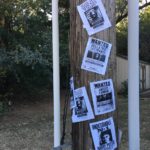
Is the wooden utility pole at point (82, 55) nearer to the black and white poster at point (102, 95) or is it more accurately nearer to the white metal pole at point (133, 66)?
the black and white poster at point (102, 95)

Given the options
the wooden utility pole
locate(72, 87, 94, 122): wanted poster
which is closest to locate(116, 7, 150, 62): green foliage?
the wooden utility pole

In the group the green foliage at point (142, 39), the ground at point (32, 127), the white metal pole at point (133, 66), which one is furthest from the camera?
the green foliage at point (142, 39)

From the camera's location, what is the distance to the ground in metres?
7.06

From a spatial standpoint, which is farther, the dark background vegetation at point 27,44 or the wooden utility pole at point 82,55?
the dark background vegetation at point 27,44

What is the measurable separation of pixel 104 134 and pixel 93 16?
96cm

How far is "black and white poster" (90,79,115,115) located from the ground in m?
3.66

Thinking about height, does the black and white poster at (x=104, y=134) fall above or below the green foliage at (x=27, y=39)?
below

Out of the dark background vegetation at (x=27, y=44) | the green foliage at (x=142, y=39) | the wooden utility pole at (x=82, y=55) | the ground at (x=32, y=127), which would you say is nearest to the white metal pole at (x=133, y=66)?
the wooden utility pole at (x=82, y=55)

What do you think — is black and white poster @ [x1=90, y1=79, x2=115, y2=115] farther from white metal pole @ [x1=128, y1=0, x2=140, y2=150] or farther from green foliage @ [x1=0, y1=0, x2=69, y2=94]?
green foliage @ [x1=0, y1=0, x2=69, y2=94]

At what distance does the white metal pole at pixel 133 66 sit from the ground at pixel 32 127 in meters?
3.09

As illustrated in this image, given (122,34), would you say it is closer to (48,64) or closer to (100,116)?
(48,64)

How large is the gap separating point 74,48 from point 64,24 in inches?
371

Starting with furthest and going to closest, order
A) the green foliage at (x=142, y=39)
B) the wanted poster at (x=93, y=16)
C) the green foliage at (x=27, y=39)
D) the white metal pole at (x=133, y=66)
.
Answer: the green foliage at (x=142, y=39)
the green foliage at (x=27, y=39)
the white metal pole at (x=133, y=66)
the wanted poster at (x=93, y=16)

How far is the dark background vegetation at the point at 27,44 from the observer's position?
11.1m
